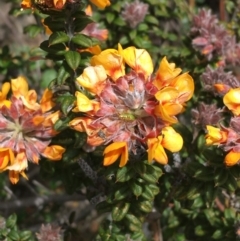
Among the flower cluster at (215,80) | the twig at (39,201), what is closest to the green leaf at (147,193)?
the flower cluster at (215,80)

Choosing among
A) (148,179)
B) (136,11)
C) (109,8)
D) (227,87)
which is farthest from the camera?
(109,8)

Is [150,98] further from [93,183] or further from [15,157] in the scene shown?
[93,183]

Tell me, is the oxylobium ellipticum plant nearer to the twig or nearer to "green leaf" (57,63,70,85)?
"green leaf" (57,63,70,85)

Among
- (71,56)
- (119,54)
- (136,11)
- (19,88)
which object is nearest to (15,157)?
(19,88)

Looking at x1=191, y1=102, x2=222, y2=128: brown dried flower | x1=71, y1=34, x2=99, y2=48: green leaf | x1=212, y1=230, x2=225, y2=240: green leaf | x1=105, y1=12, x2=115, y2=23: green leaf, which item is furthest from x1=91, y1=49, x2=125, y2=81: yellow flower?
x1=105, y1=12, x2=115, y2=23: green leaf

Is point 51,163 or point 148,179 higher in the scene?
point 148,179

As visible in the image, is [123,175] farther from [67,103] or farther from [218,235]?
[218,235]

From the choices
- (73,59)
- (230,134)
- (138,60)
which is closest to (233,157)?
(230,134)
